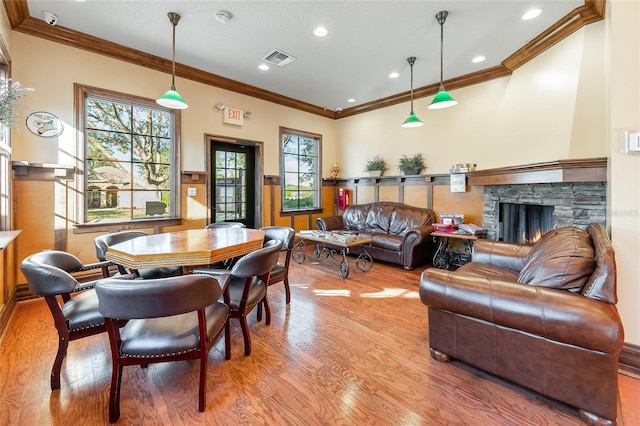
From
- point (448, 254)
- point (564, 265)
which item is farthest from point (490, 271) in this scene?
point (448, 254)

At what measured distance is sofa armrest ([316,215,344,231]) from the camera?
568 centimetres

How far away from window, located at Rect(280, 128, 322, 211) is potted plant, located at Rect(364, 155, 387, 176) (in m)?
1.28

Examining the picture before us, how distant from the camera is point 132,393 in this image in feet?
5.71

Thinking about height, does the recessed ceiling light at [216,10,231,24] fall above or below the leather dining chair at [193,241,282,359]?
above

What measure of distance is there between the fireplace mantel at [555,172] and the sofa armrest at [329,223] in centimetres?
293

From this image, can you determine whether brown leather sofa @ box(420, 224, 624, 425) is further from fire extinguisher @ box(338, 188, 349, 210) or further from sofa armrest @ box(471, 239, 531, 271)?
fire extinguisher @ box(338, 188, 349, 210)

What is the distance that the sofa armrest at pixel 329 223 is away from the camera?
5.68m

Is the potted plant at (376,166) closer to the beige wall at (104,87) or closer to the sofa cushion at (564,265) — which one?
the beige wall at (104,87)

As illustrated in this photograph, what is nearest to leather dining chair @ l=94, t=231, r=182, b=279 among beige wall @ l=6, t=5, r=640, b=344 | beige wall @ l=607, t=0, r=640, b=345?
beige wall @ l=6, t=5, r=640, b=344

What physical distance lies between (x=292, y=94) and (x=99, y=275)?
177 inches

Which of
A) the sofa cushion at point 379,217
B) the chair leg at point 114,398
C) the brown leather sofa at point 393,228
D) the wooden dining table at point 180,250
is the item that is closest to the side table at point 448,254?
the brown leather sofa at point 393,228

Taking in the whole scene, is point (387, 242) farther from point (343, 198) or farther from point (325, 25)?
point (325, 25)

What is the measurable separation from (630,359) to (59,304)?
3775 millimetres

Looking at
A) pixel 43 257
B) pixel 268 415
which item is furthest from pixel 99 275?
pixel 268 415
